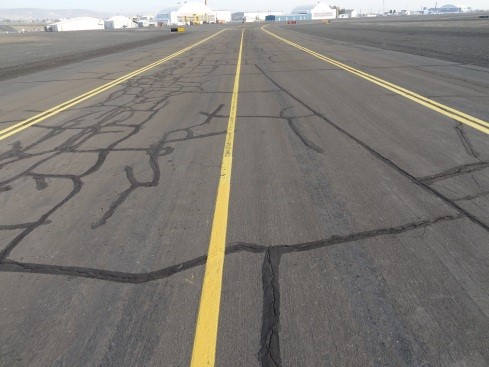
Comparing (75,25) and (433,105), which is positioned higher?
(433,105)

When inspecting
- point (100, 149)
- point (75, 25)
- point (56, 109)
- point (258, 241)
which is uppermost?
point (258, 241)

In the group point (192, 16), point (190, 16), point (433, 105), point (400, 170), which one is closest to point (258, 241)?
point (400, 170)

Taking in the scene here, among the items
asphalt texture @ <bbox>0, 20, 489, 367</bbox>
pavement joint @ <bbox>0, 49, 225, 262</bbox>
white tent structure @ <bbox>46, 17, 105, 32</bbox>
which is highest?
asphalt texture @ <bbox>0, 20, 489, 367</bbox>

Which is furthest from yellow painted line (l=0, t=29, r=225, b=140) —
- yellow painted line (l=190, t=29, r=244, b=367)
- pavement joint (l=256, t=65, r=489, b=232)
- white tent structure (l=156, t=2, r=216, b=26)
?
white tent structure (l=156, t=2, r=216, b=26)

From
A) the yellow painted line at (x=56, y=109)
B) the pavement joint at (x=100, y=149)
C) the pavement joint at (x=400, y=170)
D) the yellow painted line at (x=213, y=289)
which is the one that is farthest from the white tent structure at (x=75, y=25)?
the yellow painted line at (x=213, y=289)

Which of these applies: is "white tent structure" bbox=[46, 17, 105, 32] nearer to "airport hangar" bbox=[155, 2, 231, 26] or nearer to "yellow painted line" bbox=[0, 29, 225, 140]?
"airport hangar" bbox=[155, 2, 231, 26]

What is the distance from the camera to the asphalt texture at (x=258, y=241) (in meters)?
2.44

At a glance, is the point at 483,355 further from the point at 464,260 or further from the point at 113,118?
the point at 113,118

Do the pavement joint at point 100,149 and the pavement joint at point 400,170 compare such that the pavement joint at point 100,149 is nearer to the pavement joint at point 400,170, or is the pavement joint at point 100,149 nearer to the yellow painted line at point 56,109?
the yellow painted line at point 56,109

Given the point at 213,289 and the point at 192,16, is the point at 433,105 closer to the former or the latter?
the point at 213,289

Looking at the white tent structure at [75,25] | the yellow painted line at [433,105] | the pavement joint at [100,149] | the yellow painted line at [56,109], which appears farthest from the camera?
the white tent structure at [75,25]

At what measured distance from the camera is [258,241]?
345 cm

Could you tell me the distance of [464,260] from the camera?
10.1 ft

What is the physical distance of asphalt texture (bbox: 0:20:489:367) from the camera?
2436 mm
